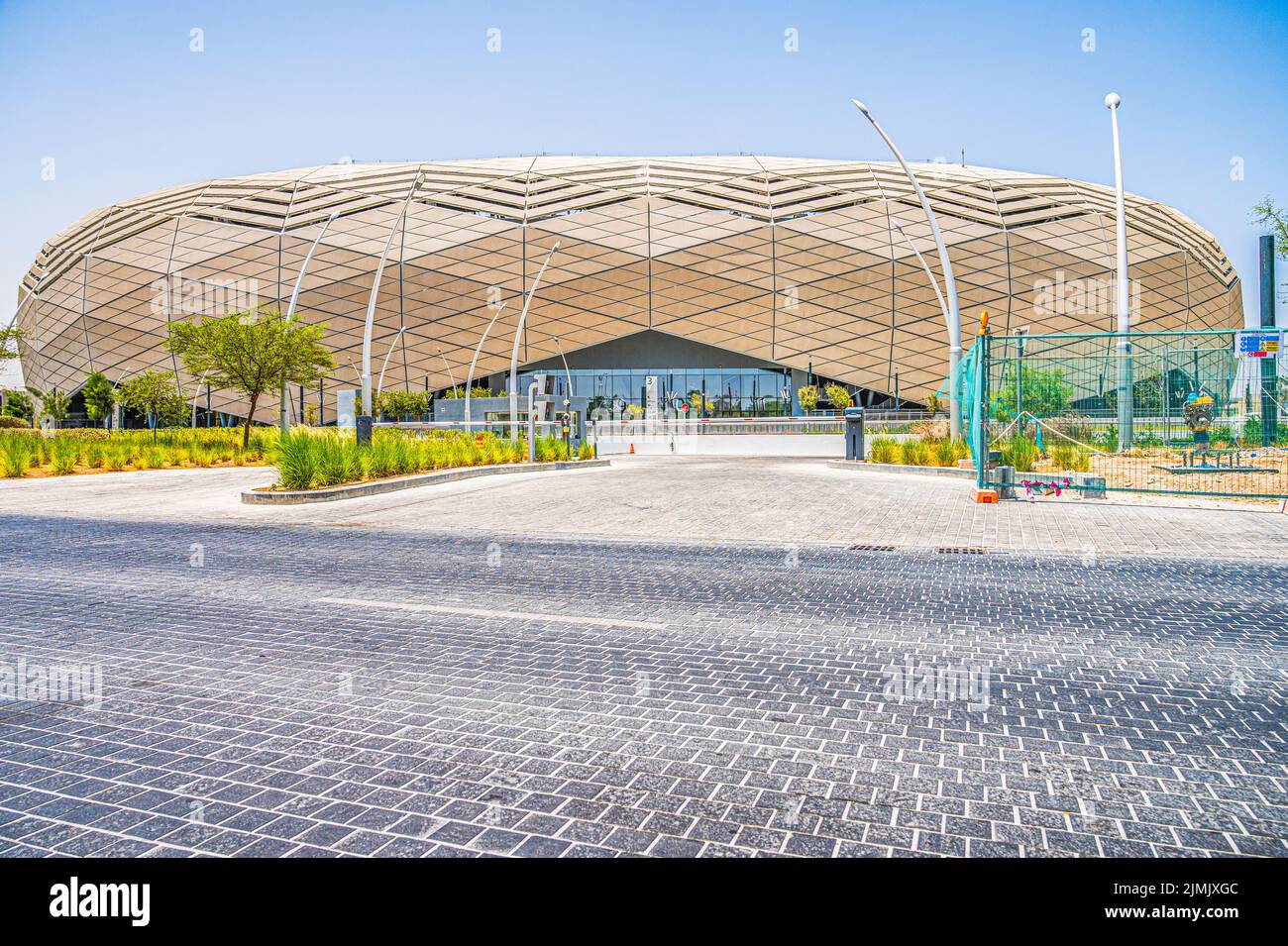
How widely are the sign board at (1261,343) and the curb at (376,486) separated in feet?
50.6

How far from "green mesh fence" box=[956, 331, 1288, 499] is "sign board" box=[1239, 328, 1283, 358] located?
0.23m

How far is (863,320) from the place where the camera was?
213 feet

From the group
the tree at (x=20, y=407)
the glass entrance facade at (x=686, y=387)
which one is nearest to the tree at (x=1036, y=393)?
the glass entrance facade at (x=686, y=387)

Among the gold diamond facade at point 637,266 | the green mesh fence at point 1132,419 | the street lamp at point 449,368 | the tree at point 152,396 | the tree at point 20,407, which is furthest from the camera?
the street lamp at point 449,368

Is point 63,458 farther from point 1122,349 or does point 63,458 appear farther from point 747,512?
point 1122,349

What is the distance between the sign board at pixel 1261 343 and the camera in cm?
1366

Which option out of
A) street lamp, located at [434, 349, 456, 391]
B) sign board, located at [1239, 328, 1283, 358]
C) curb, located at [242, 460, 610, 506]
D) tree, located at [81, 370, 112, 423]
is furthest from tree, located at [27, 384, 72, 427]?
sign board, located at [1239, 328, 1283, 358]

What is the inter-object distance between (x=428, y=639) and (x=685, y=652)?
1.71 m

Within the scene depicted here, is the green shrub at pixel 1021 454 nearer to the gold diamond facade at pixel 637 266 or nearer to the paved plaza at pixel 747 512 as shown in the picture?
the paved plaza at pixel 747 512

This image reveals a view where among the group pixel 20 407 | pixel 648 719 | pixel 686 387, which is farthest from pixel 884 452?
pixel 20 407

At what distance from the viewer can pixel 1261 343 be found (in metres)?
13.8

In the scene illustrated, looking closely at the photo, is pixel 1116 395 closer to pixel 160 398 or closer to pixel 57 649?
pixel 57 649

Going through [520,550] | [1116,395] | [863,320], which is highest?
[863,320]

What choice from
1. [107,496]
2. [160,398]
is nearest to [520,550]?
[107,496]
